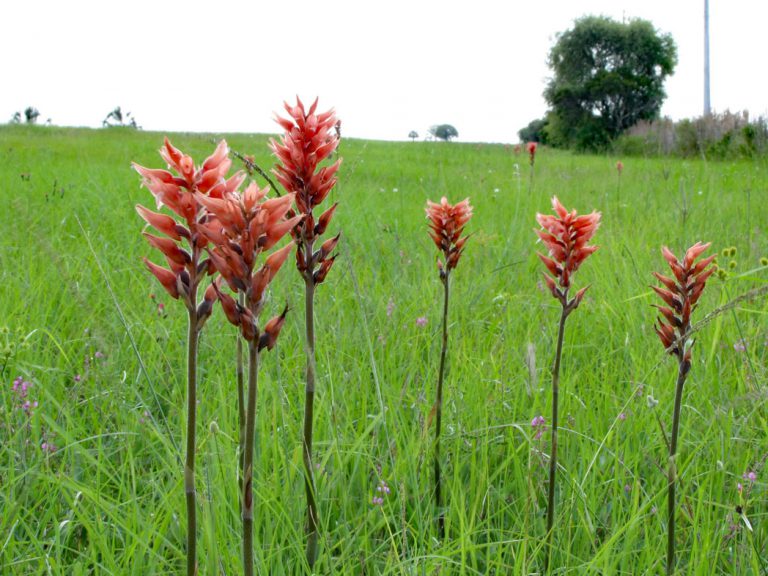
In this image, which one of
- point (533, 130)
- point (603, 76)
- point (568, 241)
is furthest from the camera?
point (533, 130)

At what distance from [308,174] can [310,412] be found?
535mm

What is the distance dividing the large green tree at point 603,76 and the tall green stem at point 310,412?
127 ft

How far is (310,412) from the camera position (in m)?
1.50

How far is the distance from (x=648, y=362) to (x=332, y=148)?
1.99 m

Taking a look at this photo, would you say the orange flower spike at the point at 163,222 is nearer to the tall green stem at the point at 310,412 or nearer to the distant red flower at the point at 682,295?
the tall green stem at the point at 310,412

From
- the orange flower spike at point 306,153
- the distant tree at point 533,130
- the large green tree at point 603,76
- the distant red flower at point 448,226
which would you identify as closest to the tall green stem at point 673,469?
the distant red flower at point 448,226

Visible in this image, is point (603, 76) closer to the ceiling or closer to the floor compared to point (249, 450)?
closer to the ceiling

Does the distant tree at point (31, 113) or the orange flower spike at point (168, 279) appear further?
the distant tree at point (31, 113)

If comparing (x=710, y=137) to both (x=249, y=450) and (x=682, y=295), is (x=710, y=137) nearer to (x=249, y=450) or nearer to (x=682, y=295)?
(x=682, y=295)

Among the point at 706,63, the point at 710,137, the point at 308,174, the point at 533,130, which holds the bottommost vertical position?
the point at 308,174

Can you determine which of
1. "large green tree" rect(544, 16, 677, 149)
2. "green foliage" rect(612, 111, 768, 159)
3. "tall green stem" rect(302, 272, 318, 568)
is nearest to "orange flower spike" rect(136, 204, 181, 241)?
"tall green stem" rect(302, 272, 318, 568)

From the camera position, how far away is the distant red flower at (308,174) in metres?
1.49

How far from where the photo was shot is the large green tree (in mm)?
39469

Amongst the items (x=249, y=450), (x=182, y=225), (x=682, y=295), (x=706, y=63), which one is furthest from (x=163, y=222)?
(x=706, y=63)
